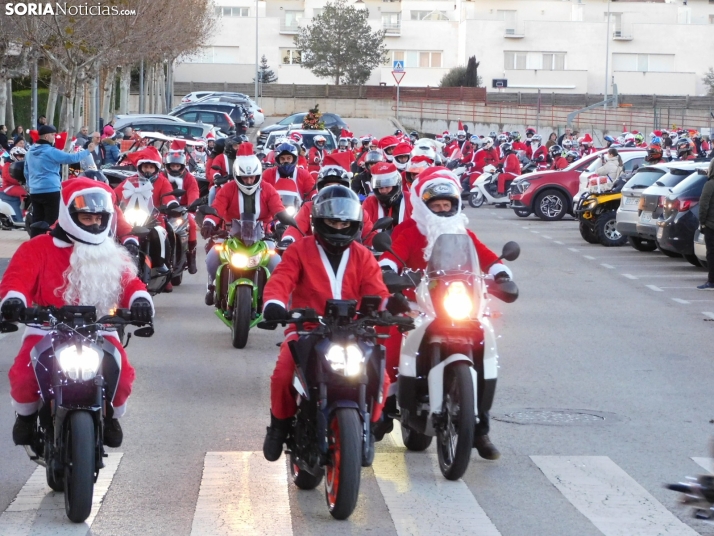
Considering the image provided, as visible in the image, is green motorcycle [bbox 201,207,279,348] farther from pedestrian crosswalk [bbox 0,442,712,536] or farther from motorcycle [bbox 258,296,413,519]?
motorcycle [bbox 258,296,413,519]

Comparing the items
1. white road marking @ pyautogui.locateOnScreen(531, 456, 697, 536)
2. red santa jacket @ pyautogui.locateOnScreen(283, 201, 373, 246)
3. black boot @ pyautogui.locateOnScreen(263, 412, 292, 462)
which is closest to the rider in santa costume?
black boot @ pyautogui.locateOnScreen(263, 412, 292, 462)

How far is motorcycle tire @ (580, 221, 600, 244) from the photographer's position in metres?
26.0

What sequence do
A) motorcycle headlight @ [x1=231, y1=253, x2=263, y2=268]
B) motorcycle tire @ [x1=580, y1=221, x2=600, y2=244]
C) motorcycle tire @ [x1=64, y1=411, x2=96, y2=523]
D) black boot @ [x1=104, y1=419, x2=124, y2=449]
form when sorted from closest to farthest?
motorcycle tire @ [x1=64, y1=411, x2=96, y2=523], black boot @ [x1=104, y1=419, x2=124, y2=449], motorcycle headlight @ [x1=231, y1=253, x2=263, y2=268], motorcycle tire @ [x1=580, y1=221, x2=600, y2=244]

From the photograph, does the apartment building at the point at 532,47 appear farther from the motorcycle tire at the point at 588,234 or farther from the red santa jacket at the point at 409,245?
the red santa jacket at the point at 409,245

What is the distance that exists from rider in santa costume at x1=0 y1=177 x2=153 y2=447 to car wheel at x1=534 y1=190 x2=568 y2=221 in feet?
84.3

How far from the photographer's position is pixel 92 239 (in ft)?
23.7

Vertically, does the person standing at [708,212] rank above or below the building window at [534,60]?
below

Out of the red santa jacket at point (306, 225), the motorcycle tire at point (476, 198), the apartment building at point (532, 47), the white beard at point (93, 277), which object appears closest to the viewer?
the white beard at point (93, 277)

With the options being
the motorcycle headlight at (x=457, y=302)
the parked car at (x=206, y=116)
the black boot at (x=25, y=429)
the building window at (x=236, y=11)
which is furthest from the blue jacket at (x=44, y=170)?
the building window at (x=236, y=11)

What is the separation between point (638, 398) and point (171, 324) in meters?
5.70

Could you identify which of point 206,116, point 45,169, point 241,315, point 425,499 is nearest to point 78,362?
point 425,499

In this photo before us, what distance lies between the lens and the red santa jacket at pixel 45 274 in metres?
7.14

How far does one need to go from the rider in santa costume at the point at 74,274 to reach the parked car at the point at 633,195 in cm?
1707

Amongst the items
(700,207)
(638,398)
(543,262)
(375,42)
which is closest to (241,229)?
(638,398)
